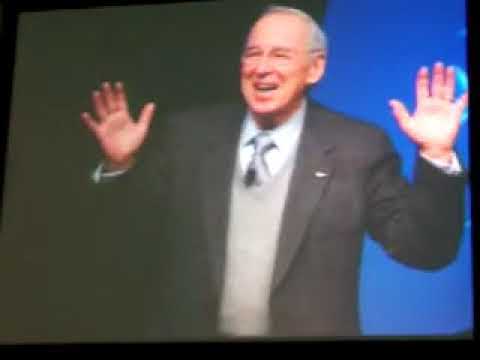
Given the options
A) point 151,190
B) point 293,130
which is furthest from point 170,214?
point 293,130

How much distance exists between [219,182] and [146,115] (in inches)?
11.7

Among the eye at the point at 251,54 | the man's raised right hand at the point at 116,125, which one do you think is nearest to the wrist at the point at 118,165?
the man's raised right hand at the point at 116,125

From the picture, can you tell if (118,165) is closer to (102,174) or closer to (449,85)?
(102,174)

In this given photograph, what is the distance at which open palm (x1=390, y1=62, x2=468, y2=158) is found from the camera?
320 centimetres

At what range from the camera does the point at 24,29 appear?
3.58 m

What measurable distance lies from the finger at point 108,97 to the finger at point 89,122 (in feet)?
0.18

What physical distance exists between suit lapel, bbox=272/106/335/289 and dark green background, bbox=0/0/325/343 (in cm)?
26

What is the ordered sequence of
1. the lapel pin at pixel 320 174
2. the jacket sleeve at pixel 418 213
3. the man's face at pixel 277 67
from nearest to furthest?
the jacket sleeve at pixel 418 213 → the lapel pin at pixel 320 174 → the man's face at pixel 277 67

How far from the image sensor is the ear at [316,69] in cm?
332

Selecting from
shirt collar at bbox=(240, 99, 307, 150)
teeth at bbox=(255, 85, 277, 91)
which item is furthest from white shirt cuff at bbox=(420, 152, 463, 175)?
teeth at bbox=(255, 85, 277, 91)

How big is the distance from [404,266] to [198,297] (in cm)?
54

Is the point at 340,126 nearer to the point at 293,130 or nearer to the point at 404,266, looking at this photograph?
the point at 293,130

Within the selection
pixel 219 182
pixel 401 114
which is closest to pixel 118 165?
pixel 219 182

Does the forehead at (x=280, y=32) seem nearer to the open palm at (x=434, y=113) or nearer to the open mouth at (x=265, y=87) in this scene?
the open mouth at (x=265, y=87)
